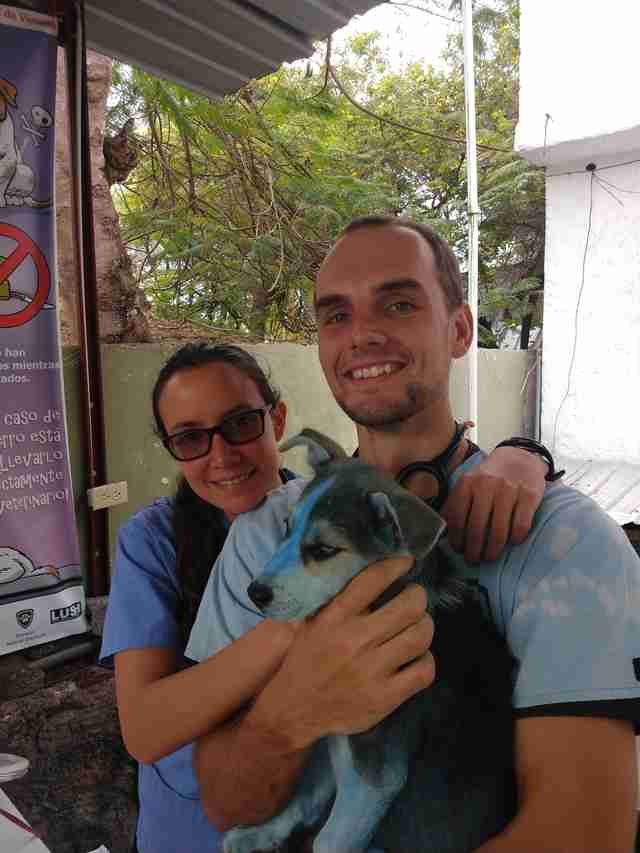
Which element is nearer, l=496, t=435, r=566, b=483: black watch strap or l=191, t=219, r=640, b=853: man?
l=191, t=219, r=640, b=853: man

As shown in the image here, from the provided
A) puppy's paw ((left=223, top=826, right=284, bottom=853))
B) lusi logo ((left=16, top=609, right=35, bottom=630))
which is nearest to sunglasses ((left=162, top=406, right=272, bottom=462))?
puppy's paw ((left=223, top=826, right=284, bottom=853))

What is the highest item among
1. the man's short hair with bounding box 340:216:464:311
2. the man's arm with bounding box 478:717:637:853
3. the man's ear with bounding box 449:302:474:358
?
the man's short hair with bounding box 340:216:464:311

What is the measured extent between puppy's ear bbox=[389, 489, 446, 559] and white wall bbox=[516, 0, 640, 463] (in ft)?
6.94

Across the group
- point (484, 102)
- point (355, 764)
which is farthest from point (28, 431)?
point (484, 102)

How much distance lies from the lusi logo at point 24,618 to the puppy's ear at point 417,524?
1.90m

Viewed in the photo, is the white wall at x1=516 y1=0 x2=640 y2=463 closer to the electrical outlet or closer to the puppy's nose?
the electrical outlet

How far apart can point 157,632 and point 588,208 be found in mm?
2863

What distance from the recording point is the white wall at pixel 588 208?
2.71m

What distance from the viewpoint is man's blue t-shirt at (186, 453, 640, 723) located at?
2.16 feet

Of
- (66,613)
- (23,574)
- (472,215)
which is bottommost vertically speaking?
(66,613)

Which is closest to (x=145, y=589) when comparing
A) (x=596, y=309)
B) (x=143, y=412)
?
(x=143, y=412)

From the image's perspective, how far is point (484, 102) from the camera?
596 cm

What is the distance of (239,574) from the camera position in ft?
2.69

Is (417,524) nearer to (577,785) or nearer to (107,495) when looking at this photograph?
(577,785)
